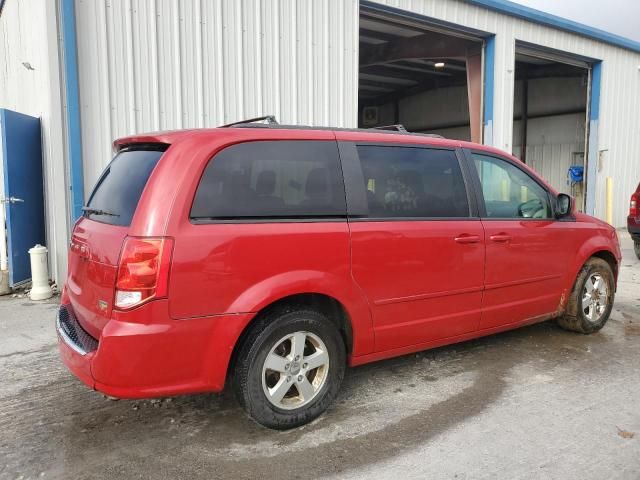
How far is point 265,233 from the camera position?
9.82ft

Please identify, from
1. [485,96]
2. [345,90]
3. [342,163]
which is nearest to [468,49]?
[485,96]

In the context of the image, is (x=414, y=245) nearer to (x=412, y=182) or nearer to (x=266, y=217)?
(x=412, y=182)

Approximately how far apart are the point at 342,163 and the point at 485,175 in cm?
140

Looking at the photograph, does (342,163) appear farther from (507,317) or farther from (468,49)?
(468,49)

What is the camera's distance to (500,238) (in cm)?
408

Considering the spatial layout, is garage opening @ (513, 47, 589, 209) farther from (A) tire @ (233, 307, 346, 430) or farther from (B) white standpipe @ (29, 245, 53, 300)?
(A) tire @ (233, 307, 346, 430)

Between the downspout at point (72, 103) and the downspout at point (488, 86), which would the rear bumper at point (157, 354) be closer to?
the downspout at point (72, 103)

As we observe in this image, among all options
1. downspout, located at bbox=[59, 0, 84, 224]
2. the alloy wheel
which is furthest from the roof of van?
downspout, located at bbox=[59, 0, 84, 224]

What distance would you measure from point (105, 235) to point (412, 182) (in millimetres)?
2013

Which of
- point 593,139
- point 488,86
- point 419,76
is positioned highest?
point 419,76

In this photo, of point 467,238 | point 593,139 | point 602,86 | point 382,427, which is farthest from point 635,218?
point 382,427

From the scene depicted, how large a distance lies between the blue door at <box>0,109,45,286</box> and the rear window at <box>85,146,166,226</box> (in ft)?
12.5

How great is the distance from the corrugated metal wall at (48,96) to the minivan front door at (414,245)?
176 inches

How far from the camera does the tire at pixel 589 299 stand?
4.88 m
